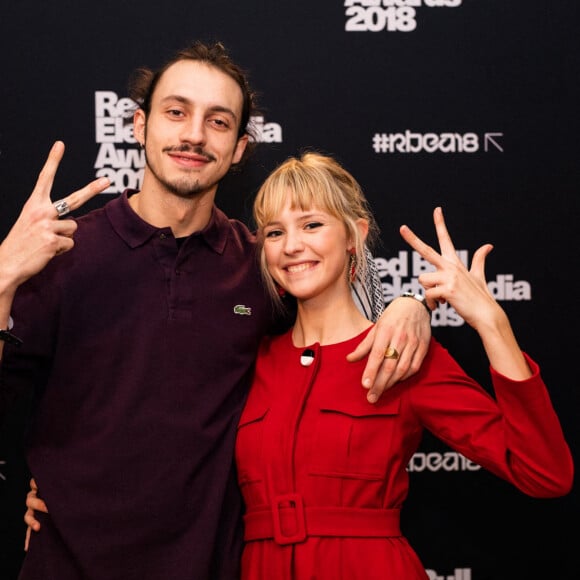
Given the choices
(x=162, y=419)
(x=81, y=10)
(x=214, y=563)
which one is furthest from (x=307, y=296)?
(x=81, y=10)

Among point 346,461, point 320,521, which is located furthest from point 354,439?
point 320,521

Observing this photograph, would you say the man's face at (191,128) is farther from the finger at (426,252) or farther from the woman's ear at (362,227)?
the finger at (426,252)

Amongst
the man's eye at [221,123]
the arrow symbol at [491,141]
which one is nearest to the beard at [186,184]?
the man's eye at [221,123]

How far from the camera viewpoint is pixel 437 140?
2.85 meters

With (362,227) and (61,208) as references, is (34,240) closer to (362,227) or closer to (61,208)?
(61,208)

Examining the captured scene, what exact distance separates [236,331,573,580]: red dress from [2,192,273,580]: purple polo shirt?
116 millimetres

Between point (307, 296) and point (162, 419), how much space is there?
17.6 inches

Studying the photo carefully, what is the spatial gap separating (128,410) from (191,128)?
0.72 meters

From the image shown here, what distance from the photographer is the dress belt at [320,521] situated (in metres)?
1.88

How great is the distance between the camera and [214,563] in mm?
1985

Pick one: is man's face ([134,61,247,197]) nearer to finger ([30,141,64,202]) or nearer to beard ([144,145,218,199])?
beard ([144,145,218,199])

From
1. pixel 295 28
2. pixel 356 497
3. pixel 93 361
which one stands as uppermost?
pixel 295 28

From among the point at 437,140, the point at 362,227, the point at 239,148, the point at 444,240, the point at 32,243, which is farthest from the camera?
the point at 437,140

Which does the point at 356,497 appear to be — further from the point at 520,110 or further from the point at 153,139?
the point at 520,110
